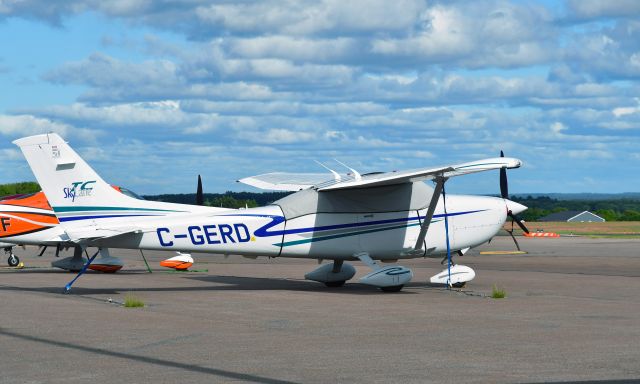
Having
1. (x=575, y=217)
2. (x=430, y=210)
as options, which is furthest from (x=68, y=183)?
(x=575, y=217)

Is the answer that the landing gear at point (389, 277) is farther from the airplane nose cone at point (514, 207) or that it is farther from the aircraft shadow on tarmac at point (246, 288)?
the airplane nose cone at point (514, 207)

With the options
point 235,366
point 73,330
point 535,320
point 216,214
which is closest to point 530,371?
point 235,366

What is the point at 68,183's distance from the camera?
19344 millimetres

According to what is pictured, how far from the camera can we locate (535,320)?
15008mm

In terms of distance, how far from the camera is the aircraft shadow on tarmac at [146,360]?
9.38 metres

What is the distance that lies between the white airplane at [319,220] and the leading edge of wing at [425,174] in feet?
0.07

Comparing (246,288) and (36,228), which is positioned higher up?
(36,228)

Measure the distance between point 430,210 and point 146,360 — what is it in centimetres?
1070

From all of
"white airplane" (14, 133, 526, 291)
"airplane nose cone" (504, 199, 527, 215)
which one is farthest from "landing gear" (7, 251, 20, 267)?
"airplane nose cone" (504, 199, 527, 215)

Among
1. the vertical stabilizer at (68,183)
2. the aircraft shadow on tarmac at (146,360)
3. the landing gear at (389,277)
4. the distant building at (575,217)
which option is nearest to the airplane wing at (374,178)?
the landing gear at (389,277)

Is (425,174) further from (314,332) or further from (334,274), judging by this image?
(314,332)

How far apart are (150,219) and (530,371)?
11.3m

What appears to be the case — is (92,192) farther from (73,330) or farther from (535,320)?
(535,320)

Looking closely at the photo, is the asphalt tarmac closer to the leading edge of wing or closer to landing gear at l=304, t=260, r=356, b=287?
landing gear at l=304, t=260, r=356, b=287
